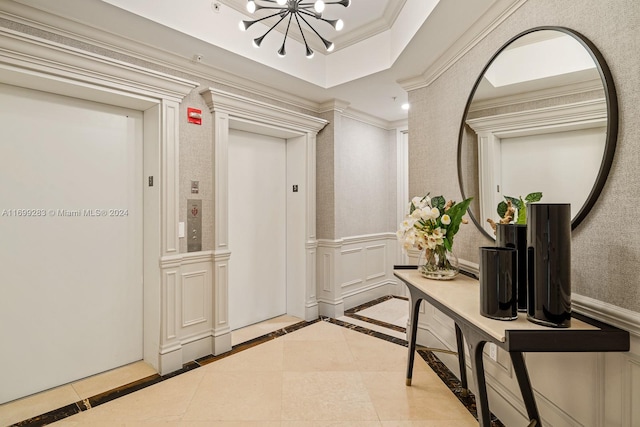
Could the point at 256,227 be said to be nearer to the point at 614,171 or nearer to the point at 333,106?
the point at 333,106

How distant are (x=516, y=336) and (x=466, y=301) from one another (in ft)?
1.51

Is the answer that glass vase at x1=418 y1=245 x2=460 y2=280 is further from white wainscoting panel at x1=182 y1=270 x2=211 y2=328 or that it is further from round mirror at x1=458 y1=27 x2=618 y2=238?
white wainscoting panel at x1=182 y1=270 x2=211 y2=328

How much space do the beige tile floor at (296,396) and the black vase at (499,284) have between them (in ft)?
3.51

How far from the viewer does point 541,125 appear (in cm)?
177

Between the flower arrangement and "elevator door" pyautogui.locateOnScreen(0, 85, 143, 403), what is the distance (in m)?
2.31

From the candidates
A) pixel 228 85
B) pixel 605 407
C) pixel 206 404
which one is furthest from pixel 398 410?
pixel 228 85

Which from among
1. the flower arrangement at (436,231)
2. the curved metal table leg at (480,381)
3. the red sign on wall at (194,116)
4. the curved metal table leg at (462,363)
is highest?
the red sign on wall at (194,116)

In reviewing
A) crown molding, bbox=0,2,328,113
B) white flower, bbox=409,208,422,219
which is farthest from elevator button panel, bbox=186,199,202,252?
white flower, bbox=409,208,422,219

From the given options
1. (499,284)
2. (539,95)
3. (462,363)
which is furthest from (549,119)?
(462,363)

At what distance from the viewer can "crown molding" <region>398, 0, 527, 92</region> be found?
6.90 ft

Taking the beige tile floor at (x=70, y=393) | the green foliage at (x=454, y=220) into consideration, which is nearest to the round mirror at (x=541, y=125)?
the green foliage at (x=454, y=220)

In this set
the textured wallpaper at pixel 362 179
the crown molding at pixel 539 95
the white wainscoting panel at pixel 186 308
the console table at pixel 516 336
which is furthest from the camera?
the textured wallpaper at pixel 362 179

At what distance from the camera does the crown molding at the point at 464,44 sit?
2.10 m

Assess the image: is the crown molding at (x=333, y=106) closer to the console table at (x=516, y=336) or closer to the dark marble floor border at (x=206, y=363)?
the dark marble floor border at (x=206, y=363)
